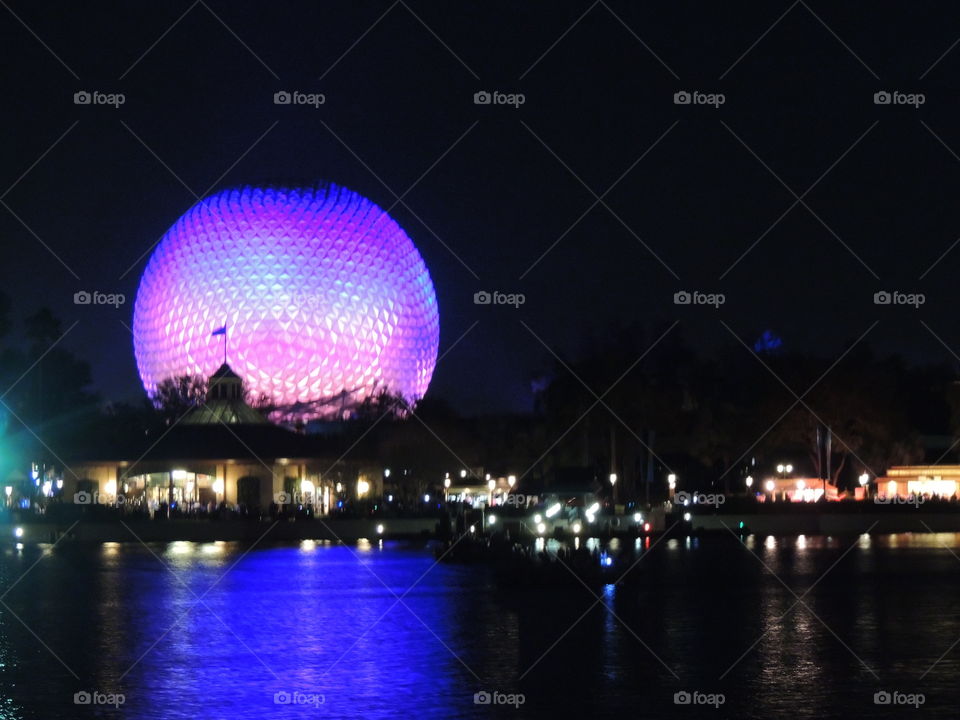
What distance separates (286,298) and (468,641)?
6192 cm

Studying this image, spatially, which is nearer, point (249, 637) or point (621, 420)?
point (249, 637)

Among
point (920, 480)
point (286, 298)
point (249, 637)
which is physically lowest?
point (249, 637)

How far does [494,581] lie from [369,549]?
48.0ft

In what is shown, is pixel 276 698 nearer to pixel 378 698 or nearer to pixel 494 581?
pixel 378 698

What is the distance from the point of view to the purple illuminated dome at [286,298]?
8606 cm

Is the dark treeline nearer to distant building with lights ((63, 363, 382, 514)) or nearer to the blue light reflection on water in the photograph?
distant building with lights ((63, 363, 382, 514))

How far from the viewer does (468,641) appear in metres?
25.6

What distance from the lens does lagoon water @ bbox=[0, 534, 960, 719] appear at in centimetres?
1992

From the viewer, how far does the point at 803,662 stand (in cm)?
2288

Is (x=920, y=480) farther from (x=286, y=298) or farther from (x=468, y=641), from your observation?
(x=468, y=641)

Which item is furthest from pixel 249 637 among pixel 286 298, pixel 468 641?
pixel 286 298

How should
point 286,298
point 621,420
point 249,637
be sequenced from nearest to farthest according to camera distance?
point 249,637, point 621,420, point 286,298

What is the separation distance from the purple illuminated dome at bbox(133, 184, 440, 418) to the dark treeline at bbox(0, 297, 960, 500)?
7.33 feet


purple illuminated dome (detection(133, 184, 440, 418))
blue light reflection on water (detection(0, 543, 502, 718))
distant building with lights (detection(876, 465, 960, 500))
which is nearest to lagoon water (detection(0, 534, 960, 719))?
blue light reflection on water (detection(0, 543, 502, 718))
